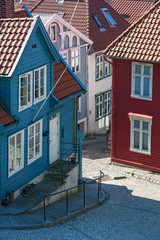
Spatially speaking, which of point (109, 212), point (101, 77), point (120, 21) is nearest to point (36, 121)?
point (109, 212)

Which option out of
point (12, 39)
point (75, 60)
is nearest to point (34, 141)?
point (12, 39)

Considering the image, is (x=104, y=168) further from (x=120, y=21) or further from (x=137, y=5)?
(x=137, y=5)

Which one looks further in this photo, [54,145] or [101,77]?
[101,77]

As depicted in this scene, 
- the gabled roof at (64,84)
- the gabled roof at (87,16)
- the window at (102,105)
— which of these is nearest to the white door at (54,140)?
the gabled roof at (64,84)

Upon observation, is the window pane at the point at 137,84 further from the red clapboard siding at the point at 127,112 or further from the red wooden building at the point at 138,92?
the red clapboard siding at the point at 127,112

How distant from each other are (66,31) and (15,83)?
15.3 m

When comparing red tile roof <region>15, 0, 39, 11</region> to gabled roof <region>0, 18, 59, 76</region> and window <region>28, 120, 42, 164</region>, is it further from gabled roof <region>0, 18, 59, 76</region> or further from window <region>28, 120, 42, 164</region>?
window <region>28, 120, 42, 164</region>

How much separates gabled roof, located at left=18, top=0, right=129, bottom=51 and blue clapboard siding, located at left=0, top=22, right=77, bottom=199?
13950mm

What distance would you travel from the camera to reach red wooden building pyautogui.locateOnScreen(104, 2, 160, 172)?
90.6 ft

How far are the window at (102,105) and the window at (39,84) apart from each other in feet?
53.7

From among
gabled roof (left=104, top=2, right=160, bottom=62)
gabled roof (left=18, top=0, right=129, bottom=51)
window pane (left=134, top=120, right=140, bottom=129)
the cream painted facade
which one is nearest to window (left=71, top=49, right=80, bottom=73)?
the cream painted facade

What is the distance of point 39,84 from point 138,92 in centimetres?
770

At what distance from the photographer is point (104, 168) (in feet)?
97.5

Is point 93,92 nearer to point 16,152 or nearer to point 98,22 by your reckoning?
point 98,22
